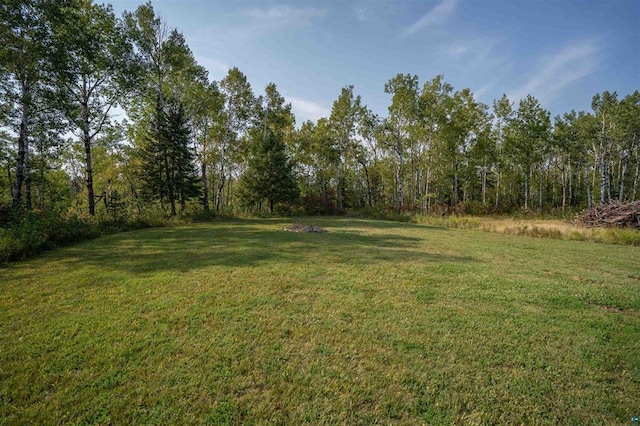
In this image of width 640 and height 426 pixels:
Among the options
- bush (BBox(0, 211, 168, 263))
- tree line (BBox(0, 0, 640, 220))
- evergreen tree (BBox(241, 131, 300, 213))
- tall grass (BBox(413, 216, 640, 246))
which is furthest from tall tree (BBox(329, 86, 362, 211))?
bush (BBox(0, 211, 168, 263))

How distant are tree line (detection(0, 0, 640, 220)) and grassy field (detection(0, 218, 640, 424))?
8.35 meters

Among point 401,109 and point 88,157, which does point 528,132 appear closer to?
point 401,109

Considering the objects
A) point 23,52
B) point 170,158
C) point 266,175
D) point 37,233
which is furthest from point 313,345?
point 266,175

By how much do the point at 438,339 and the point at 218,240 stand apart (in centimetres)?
758

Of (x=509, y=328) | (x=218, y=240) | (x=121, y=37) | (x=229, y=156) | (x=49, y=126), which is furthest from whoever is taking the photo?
(x=229, y=156)

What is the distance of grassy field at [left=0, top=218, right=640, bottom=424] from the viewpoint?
6.93 ft

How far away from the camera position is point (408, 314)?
3.62 metres

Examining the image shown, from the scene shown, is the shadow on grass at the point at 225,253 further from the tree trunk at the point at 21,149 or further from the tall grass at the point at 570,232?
the tall grass at the point at 570,232

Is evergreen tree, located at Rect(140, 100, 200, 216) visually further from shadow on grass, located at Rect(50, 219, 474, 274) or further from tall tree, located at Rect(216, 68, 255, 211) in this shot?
shadow on grass, located at Rect(50, 219, 474, 274)

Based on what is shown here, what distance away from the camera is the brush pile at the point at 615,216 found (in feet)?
40.9

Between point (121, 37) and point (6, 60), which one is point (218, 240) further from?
point (121, 37)

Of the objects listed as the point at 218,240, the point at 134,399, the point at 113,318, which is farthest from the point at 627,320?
the point at 218,240

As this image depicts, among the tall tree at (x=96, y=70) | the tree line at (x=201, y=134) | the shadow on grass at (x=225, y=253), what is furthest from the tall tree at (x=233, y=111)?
the shadow on grass at (x=225, y=253)

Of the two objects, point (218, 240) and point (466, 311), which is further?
point (218, 240)
